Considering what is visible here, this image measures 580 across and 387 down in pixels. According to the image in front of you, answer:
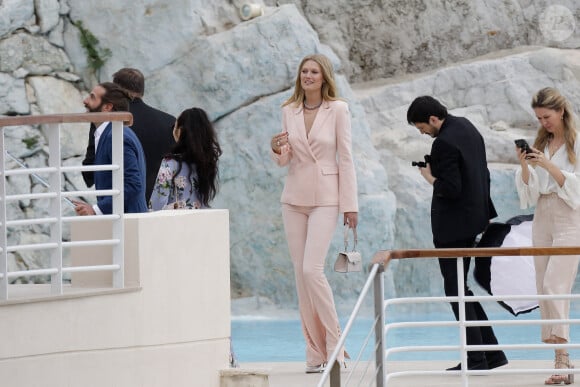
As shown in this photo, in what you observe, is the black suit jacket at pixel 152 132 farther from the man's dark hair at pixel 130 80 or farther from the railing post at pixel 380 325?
the railing post at pixel 380 325

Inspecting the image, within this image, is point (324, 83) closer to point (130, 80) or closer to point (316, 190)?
point (316, 190)

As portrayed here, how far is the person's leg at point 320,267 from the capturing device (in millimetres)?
8625

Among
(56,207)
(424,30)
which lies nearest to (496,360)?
(56,207)

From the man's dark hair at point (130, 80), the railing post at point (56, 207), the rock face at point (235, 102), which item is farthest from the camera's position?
the rock face at point (235, 102)

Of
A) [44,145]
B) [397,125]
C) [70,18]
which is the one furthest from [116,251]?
[397,125]

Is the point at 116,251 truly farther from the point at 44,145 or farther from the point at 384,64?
the point at 384,64

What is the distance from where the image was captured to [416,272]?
54.2 feet

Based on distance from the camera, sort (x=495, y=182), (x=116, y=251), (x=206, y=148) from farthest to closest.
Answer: (x=495, y=182)
(x=206, y=148)
(x=116, y=251)

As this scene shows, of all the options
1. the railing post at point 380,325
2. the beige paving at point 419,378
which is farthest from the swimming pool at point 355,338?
the railing post at point 380,325

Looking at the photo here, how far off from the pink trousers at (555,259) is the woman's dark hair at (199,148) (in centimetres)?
214

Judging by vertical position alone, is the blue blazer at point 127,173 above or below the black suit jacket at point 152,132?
below

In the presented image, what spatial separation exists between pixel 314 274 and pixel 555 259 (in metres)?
1.51

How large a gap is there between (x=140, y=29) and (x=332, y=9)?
14.5 ft

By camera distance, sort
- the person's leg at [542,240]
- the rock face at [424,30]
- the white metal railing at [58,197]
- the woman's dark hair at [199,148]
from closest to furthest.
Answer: the white metal railing at [58,197] → the person's leg at [542,240] → the woman's dark hair at [199,148] → the rock face at [424,30]
